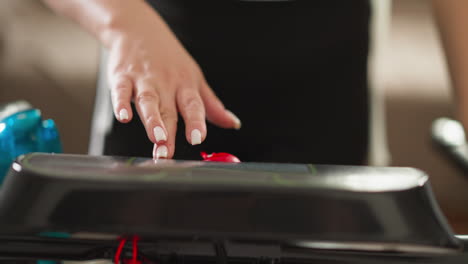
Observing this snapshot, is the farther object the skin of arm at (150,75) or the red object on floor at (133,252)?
the skin of arm at (150,75)

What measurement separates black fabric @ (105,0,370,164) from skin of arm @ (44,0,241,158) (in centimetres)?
16

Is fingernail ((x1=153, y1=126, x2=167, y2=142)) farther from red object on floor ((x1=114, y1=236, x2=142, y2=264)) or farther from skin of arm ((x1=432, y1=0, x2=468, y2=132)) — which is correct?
skin of arm ((x1=432, y1=0, x2=468, y2=132))

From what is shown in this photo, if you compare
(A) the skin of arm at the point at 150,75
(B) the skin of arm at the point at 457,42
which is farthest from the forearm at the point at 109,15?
(B) the skin of arm at the point at 457,42

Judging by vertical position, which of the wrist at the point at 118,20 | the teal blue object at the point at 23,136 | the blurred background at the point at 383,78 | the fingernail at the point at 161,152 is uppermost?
the blurred background at the point at 383,78

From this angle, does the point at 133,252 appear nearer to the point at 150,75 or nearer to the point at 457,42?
the point at 150,75

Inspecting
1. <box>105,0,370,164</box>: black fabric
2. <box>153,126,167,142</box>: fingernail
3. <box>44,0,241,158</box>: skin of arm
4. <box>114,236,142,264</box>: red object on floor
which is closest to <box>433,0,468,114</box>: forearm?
<box>105,0,370,164</box>: black fabric

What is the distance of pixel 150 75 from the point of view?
1.81 feet

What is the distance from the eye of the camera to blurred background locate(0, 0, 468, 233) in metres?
1.76

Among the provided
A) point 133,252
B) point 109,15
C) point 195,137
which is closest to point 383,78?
point 109,15

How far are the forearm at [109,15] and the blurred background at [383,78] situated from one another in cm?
106

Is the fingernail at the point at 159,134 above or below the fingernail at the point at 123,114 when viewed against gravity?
below

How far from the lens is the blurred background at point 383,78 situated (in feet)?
5.78

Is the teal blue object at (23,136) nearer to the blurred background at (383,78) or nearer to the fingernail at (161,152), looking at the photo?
the fingernail at (161,152)

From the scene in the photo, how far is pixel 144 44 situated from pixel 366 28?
0.39 meters
